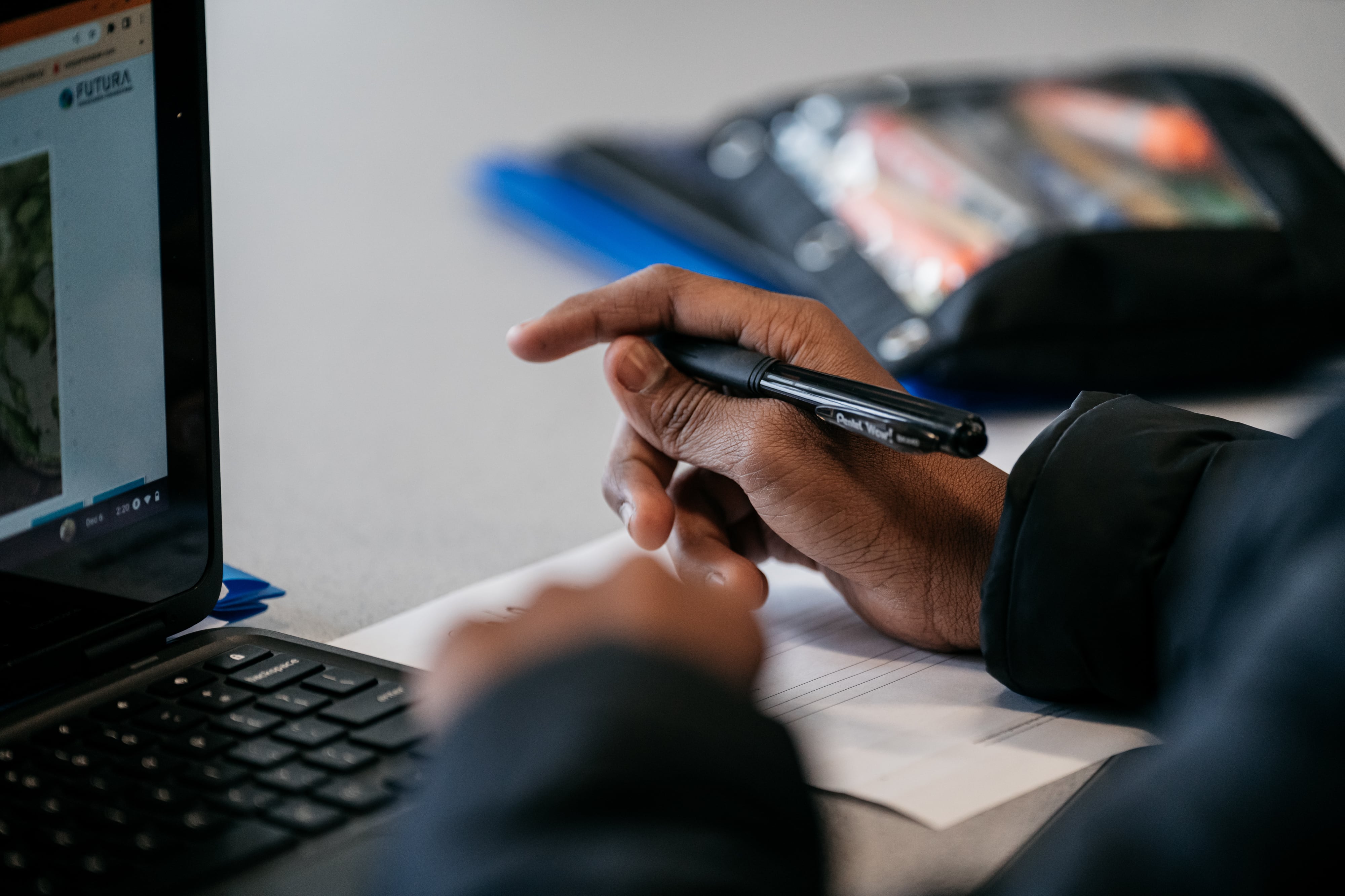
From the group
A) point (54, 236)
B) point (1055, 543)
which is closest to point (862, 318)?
point (1055, 543)

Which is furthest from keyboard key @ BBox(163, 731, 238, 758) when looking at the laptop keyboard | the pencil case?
the pencil case

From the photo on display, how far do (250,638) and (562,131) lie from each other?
0.99m

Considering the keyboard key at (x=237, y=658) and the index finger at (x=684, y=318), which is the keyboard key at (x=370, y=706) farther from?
the index finger at (x=684, y=318)

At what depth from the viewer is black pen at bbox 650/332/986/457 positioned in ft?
1.33

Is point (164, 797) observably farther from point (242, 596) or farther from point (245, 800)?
point (242, 596)

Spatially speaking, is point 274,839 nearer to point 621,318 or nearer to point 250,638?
point 250,638

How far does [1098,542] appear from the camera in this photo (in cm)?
Result: 41

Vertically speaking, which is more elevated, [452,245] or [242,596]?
[452,245]

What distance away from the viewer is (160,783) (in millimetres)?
341

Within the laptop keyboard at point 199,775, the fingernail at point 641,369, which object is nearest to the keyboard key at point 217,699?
the laptop keyboard at point 199,775

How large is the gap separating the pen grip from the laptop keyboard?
8.1 inches

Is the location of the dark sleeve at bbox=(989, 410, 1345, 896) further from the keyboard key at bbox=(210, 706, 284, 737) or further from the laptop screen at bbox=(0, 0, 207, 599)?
the laptop screen at bbox=(0, 0, 207, 599)

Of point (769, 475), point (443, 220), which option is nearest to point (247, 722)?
point (769, 475)

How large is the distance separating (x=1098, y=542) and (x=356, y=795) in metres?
0.26
